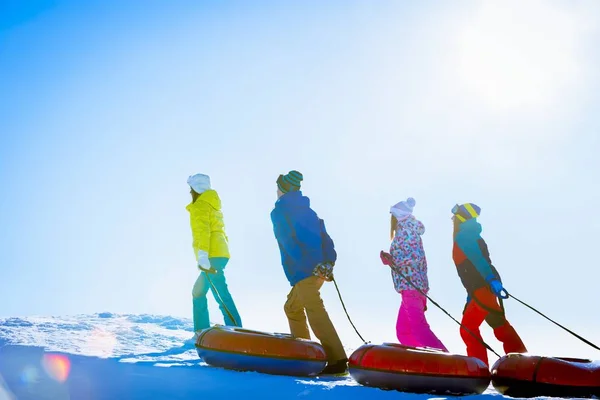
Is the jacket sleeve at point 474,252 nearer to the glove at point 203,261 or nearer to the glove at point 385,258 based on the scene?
the glove at point 385,258

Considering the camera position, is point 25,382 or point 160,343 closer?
point 25,382

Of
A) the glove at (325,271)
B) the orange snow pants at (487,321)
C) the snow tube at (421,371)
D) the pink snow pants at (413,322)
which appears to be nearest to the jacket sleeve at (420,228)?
the pink snow pants at (413,322)

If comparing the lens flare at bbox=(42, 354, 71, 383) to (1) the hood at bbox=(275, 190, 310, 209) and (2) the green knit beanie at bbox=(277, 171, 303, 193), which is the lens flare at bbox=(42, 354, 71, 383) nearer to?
(1) the hood at bbox=(275, 190, 310, 209)

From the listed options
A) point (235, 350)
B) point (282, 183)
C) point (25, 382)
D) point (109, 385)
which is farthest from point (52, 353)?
point (282, 183)

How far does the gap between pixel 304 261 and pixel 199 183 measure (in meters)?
2.77

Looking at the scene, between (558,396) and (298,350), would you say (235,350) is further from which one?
(558,396)

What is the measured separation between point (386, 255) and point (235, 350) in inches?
109

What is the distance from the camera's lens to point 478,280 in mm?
7293

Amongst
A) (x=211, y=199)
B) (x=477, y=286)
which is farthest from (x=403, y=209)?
(x=211, y=199)

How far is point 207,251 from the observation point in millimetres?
8164

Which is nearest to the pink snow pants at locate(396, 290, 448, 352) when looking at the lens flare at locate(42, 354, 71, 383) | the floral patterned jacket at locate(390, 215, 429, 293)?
the floral patterned jacket at locate(390, 215, 429, 293)

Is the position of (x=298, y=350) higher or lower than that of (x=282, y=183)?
lower

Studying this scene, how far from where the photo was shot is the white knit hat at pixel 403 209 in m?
8.06

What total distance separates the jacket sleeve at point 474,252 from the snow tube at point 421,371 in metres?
1.94
